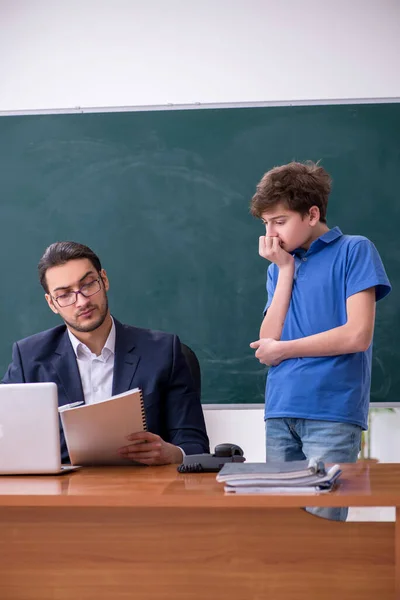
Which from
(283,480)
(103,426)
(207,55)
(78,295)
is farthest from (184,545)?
(207,55)

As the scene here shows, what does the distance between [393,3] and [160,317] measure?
73.9 inches

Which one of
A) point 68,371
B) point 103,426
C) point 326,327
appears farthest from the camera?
point 68,371

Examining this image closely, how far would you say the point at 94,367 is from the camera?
2.47 meters

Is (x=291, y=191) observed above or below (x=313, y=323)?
above

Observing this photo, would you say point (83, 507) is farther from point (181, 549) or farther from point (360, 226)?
point (360, 226)

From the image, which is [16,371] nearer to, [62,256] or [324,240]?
[62,256]

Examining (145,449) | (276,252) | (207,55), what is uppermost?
(207,55)

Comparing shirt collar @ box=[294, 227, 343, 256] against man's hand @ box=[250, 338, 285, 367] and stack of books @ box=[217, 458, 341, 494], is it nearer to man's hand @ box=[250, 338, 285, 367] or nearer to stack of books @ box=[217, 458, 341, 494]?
man's hand @ box=[250, 338, 285, 367]

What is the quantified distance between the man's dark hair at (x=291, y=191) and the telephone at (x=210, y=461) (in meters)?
0.80

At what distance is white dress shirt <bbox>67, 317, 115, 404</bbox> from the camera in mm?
2432

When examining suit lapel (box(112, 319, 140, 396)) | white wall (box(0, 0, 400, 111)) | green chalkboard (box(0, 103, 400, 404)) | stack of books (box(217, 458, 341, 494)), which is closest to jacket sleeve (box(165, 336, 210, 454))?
suit lapel (box(112, 319, 140, 396))

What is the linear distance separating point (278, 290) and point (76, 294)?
2.11 ft

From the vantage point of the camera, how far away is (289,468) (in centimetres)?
151

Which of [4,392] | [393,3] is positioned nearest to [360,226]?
[393,3]
